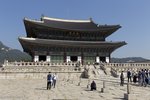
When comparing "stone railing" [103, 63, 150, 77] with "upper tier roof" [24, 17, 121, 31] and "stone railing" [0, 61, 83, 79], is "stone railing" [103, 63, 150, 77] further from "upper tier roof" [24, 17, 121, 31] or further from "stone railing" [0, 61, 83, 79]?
"upper tier roof" [24, 17, 121, 31]

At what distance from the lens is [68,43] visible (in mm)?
46375

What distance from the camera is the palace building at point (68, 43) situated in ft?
151

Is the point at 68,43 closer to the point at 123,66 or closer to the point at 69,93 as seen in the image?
the point at 123,66

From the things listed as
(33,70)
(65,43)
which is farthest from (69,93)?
(65,43)

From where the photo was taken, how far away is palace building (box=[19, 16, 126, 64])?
45938 millimetres

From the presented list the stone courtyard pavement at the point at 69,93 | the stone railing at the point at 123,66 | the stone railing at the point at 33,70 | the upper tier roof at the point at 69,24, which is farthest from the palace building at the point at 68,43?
the stone courtyard pavement at the point at 69,93

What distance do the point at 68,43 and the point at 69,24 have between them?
930 centimetres

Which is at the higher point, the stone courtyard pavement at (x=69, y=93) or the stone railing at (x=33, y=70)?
the stone railing at (x=33, y=70)

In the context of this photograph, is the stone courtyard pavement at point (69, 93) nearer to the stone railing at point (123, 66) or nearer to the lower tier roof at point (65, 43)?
the stone railing at point (123, 66)

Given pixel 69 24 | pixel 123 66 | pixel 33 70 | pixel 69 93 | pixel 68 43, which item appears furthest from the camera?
pixel 69 24

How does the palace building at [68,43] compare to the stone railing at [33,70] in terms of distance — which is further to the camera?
the palace building at [68,43]

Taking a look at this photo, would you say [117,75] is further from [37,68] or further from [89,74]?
[37,68]

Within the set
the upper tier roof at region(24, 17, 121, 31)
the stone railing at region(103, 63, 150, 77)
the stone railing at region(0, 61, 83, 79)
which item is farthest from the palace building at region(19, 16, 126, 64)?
the stone railing at region(103, 63, 150, 77)

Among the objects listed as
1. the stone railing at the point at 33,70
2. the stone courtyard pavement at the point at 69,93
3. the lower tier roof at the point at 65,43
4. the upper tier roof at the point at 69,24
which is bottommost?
the stone courtyard pavement at the point at 69,93
